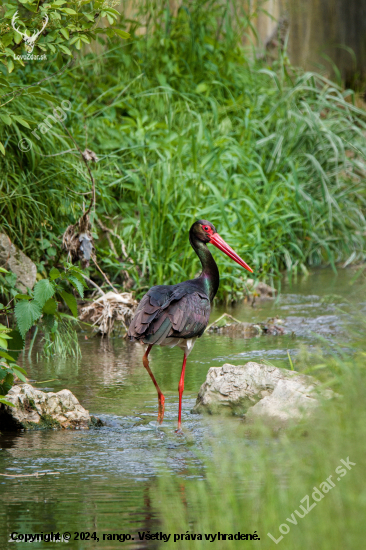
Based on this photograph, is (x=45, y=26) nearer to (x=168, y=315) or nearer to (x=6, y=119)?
(x=6, y=119)

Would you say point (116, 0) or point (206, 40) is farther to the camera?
point (206, 40)

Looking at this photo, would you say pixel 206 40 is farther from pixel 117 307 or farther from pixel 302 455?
pixel 302 455

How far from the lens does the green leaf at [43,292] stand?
164 inches

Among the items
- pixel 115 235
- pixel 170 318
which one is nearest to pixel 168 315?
pixel 170 318

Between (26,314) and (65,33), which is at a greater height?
(65,33)

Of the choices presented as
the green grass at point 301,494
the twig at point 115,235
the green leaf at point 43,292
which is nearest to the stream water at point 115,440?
the green grass at point 301,494

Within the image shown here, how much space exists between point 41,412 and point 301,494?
220 centimetres

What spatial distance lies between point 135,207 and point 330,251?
7.85 feet

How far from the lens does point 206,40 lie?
10.6 metres

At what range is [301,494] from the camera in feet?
8.16

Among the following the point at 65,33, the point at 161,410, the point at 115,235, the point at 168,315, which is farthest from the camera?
the point at 115,235

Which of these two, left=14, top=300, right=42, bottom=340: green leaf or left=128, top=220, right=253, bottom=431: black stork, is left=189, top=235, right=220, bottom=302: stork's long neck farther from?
left=14, top=300, right=42, bottom=340: green leaf

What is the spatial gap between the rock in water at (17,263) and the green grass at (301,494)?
3430 millimetres

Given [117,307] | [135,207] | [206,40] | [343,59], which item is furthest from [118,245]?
[343,59]
